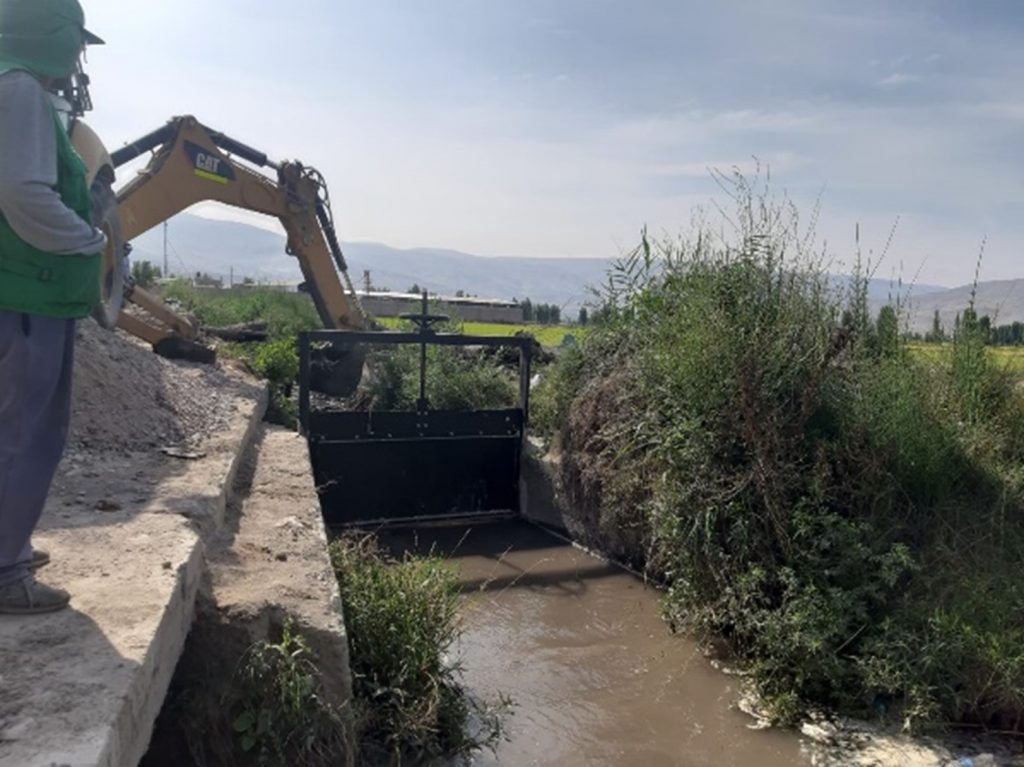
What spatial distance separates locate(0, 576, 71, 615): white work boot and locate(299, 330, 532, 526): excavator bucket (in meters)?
4.90

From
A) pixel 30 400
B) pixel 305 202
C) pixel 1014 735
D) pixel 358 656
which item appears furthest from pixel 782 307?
pixel 305 202

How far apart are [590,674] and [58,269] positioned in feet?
12.9

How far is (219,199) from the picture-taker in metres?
9.27

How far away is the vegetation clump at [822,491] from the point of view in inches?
176

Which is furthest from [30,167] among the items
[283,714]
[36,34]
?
[283,714]

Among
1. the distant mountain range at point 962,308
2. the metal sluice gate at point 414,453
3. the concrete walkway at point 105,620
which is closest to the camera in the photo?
the concrete walkway at point 105,620

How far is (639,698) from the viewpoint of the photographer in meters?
4.95

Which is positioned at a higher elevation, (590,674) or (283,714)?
(283,714)

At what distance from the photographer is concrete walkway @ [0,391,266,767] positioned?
2168 mm

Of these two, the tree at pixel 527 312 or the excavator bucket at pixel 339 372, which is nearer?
the excavator bucket at pixel 339 372

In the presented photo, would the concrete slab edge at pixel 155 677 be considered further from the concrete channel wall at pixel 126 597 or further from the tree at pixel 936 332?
the tree at pixel 936 332

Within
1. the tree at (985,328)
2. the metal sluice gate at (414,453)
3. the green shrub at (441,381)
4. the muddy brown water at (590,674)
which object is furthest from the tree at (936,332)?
the green shrub at (441,381)

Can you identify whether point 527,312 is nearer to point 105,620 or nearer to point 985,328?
point 985,328

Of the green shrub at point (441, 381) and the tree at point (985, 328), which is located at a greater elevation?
the tree at point (985, 328)
